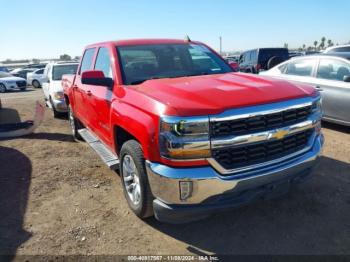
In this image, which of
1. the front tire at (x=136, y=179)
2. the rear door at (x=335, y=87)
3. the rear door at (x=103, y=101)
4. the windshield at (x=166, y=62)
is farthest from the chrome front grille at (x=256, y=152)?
the rear door at (x=335, y=87)

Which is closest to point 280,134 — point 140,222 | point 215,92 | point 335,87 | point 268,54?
point 215,92

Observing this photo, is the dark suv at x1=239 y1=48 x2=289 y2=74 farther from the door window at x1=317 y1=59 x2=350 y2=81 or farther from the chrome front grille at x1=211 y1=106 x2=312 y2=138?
the chrome front grille at x1=211 y1=106 x2=312 y2=138

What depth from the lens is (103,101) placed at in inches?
167

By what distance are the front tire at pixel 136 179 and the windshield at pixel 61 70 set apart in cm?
753

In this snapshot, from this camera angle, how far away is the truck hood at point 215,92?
110 inches

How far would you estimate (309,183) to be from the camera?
439 cm

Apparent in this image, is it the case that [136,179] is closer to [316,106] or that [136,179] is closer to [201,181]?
[201,181]

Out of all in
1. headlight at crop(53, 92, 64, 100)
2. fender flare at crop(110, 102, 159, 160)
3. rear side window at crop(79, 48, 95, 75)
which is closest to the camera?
fender flare at crop(110, 102, 159, 160)

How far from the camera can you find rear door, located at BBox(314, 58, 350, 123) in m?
6.51

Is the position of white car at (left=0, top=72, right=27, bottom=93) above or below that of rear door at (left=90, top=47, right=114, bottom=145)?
below

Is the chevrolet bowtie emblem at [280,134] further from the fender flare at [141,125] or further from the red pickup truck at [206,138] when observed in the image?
the fender flare at [141,125]

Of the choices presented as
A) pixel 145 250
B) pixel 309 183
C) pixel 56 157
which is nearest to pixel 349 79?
pixel 309 183

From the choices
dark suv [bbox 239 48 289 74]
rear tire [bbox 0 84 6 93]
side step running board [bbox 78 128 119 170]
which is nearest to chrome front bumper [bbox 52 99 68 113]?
side step running board [bbox 78 128 119 170]

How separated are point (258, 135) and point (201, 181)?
2.17ft
